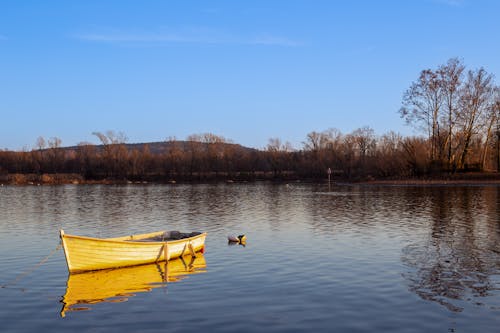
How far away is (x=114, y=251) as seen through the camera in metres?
19.2

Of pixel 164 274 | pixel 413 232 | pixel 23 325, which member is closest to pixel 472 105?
pixel 413 232

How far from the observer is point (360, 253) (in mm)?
22328

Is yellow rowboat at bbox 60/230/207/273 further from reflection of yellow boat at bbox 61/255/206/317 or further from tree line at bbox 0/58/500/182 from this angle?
tree line at bbox 0/58/500/182

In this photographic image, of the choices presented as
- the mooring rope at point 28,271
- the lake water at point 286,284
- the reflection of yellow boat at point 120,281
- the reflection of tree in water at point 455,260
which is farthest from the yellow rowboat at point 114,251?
the reflection of tree in water at point 455,260

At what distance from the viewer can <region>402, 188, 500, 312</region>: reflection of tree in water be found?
50.9ft

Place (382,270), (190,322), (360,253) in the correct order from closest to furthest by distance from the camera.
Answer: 1. (190,322)
2. (382,270)
3. (360,253)

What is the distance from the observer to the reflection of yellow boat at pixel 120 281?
50.8 feet

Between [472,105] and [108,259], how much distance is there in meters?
76.7

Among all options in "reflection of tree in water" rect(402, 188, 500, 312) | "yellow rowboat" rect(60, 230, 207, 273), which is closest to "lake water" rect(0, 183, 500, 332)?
"reflection of tree in water" rect(402, 188, 500, 312)

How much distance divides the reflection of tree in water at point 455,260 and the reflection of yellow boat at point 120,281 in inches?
334

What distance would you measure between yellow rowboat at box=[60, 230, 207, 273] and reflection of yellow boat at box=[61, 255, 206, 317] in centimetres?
27

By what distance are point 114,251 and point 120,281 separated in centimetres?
172

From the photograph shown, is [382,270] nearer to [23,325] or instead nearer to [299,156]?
[23,325]

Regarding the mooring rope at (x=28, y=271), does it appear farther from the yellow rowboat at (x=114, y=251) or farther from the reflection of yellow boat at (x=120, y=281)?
the reflection of yellow boat at (x=120, y=281)
